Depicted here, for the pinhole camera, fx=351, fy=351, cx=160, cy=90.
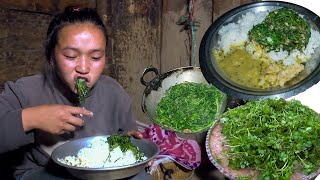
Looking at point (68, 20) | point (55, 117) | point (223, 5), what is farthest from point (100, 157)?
point (223, 5)

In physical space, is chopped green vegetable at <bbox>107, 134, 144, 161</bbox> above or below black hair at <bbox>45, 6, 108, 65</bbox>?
below

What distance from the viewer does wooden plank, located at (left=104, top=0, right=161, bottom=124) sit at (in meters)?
4.46

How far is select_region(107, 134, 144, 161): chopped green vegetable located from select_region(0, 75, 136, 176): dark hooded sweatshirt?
51 cm

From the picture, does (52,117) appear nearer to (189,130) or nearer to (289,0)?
(189,130)

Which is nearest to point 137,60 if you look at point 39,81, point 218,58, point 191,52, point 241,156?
point 191,52

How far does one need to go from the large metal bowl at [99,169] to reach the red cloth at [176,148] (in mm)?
1395

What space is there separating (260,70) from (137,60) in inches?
73.7

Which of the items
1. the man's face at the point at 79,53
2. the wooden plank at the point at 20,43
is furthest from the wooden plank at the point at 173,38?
the man's face at the point at 79,53

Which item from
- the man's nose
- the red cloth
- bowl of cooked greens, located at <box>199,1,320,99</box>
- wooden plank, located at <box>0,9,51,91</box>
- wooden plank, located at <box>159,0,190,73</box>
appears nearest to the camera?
the man's nose

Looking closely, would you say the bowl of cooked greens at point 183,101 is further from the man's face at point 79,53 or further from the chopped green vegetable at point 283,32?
the man's face at point 79,53

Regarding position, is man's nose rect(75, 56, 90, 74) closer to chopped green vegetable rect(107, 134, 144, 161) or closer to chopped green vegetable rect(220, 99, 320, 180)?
chopped green vegetable rect(107, 134, 144, 161)

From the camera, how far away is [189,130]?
11.1 ft

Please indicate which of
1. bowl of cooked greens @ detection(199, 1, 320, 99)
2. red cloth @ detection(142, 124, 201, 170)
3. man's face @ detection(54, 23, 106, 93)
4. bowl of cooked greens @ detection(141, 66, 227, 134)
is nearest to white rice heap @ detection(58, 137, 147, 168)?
man's face @ detection(54, 23, 106, 93)

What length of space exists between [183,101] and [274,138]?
4.50 ft
